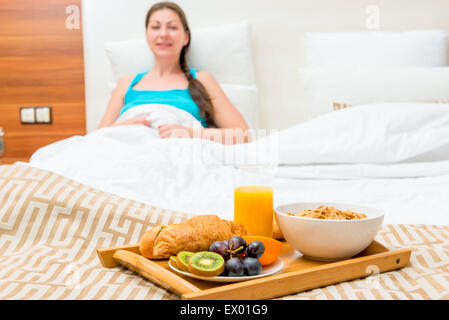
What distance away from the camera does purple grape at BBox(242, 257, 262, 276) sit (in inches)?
24.0

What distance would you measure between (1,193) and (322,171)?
2.79ft

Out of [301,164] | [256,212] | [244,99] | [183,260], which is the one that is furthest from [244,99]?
[183,260]

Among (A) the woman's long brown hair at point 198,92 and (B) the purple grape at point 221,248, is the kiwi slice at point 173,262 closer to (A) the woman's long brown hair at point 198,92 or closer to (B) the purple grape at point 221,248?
(B) the purple grape at point 221,248

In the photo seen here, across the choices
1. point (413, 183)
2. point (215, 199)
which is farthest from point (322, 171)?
point (215, 199)

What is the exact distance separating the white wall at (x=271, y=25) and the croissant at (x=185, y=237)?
183 centimetres

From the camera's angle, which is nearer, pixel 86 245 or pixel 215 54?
pixel 86 245

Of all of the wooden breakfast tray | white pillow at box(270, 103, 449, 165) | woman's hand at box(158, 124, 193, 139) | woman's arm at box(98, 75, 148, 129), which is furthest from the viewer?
woman's arm at box(98, 75, 148, 129)

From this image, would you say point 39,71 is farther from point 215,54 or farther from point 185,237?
point 185,237

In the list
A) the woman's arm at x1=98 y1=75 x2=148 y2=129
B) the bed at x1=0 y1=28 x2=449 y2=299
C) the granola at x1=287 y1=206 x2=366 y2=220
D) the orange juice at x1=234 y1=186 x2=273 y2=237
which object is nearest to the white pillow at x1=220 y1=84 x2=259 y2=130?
the woman's arm at x1=98 y1=75 x2=148 y2=129

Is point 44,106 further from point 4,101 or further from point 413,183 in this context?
point 413,183

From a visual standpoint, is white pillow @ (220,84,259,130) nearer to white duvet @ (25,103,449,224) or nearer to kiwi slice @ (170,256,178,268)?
white duvet @ (25,103,449,224)

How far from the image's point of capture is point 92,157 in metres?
1.32

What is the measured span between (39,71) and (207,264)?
2350 mm

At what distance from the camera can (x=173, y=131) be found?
1764 millimetres
